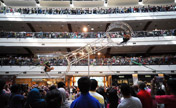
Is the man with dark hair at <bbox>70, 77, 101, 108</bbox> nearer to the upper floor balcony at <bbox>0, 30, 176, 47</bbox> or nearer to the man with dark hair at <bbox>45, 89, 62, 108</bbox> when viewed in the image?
the man with dark hair at <bbox>45, 89, 62, 108</bbox>

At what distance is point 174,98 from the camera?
87.5 inches

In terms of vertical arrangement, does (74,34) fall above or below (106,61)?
above

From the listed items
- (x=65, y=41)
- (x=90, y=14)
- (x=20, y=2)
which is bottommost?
(x=65, y=41)

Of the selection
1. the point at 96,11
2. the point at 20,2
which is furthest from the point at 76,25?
the point at 20,2

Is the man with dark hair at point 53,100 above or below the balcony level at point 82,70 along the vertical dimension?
above

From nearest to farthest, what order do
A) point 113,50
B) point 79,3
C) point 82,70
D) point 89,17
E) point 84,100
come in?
point 84,100 < point 82,70 < point 89,17 < point 113,50 < point 79,3

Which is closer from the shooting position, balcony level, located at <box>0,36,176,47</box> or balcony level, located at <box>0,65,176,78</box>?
balcony level, located at <box>0,65,176,78</box>

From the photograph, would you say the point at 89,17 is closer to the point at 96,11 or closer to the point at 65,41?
the point at 96,11

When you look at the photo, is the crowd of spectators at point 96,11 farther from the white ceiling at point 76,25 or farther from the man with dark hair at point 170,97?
the man with dark hair at point 170,97

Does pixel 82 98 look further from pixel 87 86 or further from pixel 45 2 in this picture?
pixel 45 2

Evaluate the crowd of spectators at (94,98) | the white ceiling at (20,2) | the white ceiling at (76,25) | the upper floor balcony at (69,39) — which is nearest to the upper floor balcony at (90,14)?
the white ceiling at (76,25)

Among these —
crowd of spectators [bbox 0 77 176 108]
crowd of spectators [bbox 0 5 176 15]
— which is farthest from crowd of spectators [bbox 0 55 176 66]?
crowd of spectators [bbox 0 77 176 108]

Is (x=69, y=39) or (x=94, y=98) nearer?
(x=94, y=98)

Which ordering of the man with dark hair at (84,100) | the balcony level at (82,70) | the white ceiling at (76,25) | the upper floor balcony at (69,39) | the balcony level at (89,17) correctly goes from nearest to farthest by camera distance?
the man with dark hair at (84,100) < the balcony level at (82,70) < the upper floor balcony at (69,39) < the balcony level at (89,17) < the white ceiling at (76,25)
